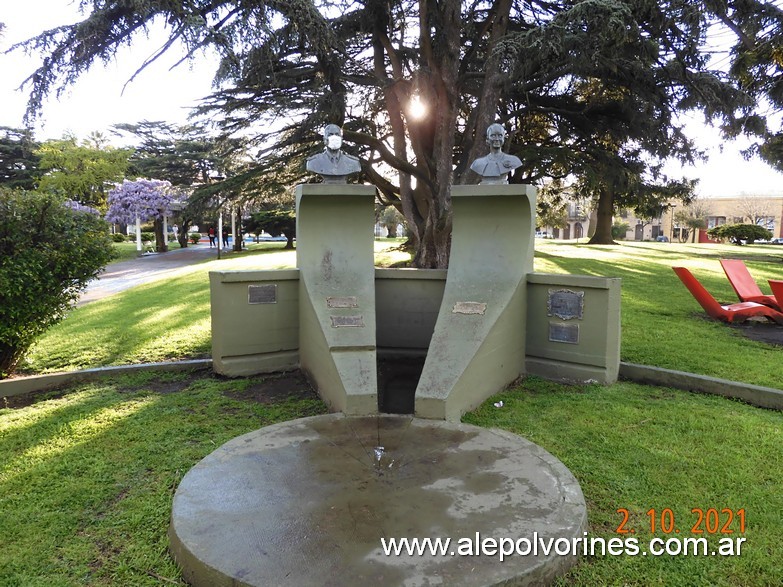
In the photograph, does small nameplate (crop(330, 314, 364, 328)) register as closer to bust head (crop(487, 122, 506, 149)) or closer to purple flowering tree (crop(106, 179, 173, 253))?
bust head (crop(487, 122, 506, 149))

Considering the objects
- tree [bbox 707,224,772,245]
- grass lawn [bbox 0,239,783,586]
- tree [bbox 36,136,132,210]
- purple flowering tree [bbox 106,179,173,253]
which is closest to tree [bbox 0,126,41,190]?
tree [bbox 36,136,132,210]

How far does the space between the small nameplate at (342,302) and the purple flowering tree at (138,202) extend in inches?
1117

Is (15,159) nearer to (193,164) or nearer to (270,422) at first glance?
(193,164)

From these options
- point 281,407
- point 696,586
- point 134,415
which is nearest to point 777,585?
point 696,586

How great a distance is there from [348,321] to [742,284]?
26.3ft

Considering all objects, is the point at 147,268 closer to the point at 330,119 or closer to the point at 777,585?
the point at 330,119

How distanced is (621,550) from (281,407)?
10.8ft

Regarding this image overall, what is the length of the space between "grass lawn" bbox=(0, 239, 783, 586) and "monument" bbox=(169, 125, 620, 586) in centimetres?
27

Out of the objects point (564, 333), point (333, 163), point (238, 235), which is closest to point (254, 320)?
point (333, 163)

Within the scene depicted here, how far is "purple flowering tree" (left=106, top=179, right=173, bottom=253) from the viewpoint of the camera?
30891mm

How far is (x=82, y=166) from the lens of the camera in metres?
31.7

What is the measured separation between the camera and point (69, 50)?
9.31m

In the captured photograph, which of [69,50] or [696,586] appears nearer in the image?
[696,586]

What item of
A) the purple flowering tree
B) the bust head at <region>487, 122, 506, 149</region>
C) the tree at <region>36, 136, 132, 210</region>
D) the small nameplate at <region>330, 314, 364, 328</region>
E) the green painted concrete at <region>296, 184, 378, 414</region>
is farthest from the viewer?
the purple flowering tree
